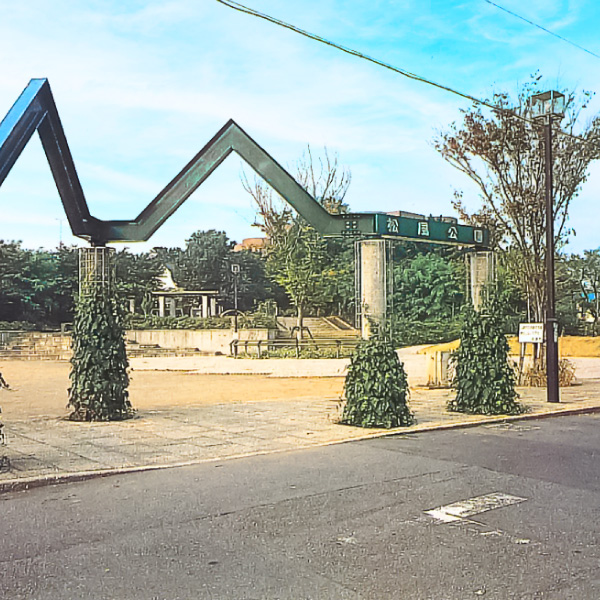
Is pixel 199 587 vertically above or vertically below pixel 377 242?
below

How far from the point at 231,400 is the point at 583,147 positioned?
32.3ft

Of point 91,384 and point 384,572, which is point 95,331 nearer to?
point 91,384

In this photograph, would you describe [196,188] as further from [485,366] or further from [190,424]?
[485,366]

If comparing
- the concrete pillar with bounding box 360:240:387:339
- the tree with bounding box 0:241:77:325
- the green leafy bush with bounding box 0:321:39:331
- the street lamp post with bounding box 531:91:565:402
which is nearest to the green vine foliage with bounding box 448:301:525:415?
the street lamp post with bounding box 531:91:565:402

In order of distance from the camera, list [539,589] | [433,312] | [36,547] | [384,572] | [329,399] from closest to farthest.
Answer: [539,589] < [384,572] < [36,547] < [329,399] < [433,312]

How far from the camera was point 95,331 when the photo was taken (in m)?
11.5

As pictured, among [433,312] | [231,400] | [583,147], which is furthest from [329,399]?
[433,312]

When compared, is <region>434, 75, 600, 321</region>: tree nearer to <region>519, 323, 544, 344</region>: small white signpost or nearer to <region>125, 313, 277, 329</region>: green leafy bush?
<region>519, 323, 544, 344</region>: small white signpost

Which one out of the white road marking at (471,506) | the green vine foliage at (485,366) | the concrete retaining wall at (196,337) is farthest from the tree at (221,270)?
the white road marking at (471,506)

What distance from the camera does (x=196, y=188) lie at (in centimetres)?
1219

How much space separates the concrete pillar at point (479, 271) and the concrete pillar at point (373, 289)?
7.77ft

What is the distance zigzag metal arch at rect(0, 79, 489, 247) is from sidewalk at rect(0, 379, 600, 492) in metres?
2.93

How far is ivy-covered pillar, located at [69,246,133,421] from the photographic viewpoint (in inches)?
450

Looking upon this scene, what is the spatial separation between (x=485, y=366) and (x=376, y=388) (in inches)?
102
